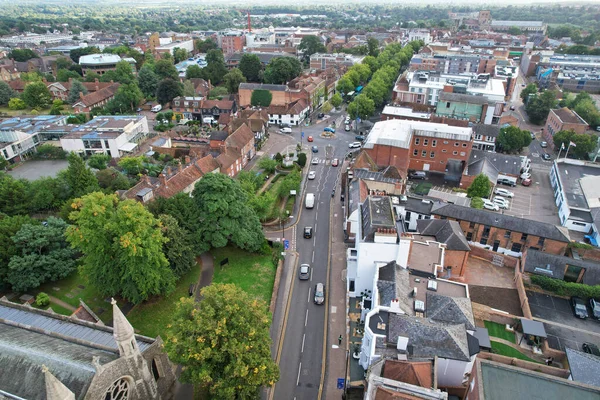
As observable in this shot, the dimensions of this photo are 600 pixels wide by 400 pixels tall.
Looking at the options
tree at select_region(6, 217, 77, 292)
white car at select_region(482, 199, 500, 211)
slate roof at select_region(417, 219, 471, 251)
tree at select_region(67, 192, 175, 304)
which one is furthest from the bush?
white car at select_region(482, 199, 500, 211)

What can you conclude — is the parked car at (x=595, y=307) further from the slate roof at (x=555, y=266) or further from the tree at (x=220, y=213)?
the tree at (x=220, y=213)

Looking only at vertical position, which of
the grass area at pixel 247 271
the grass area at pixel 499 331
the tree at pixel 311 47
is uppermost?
the tree at pixel 311 47

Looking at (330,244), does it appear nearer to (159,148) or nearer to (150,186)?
(150,186)

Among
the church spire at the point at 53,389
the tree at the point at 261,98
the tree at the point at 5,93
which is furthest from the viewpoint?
the tree at the point at 5,93

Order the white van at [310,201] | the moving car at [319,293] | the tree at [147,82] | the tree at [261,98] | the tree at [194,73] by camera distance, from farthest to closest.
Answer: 1. the tree at [194,73]
2. the tree at [147,82]
3. the tree at [261,98]
4. the white van at [310,201]
5. the moving car at [319,293]

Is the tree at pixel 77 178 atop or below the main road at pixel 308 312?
atop

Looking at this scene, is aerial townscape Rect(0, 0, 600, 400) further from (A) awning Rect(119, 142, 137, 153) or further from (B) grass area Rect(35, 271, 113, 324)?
(A) awning Rect(119, 142, 137, 153)

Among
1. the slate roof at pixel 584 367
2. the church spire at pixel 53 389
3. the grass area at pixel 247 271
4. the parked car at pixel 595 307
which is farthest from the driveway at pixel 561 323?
the church spire at pixel 53 389
